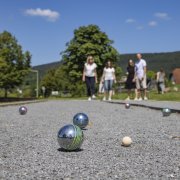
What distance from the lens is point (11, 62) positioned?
66.1 m

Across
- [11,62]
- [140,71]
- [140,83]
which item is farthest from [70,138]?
[11,62]

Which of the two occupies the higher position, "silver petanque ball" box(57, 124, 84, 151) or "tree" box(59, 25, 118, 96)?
"tree" box(59, 25, 118, 96)

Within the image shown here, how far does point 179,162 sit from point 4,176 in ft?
6.53

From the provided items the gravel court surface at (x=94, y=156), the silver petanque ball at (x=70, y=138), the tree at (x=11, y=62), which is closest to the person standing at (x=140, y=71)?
the gravel court surface at (x=94, y=156)

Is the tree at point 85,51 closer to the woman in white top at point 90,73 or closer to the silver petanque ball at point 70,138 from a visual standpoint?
the woman in white top at point 90,73

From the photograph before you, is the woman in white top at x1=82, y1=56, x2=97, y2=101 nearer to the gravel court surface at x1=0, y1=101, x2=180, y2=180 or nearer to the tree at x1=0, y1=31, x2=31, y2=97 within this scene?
the gravel court surface at x1=0, y1=101, x2=180, y2=180

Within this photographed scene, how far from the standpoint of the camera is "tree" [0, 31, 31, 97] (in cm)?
6245

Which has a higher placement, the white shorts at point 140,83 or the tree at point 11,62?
the tree at point 11,62

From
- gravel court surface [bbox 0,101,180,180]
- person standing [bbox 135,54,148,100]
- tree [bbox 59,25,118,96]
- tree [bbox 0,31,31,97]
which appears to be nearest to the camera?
gravel court surface [bbox 0,101,180,180]

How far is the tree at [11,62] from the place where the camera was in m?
62.4

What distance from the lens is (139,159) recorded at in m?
5.61

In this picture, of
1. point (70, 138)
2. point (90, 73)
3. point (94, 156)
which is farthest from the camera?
point (90, 73)

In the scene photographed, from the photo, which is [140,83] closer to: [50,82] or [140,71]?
[140,71]

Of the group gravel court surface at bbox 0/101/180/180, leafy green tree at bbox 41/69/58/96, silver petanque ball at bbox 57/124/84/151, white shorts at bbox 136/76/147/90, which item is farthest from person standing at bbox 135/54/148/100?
leafy green tree at bbox 41/69/58/96
